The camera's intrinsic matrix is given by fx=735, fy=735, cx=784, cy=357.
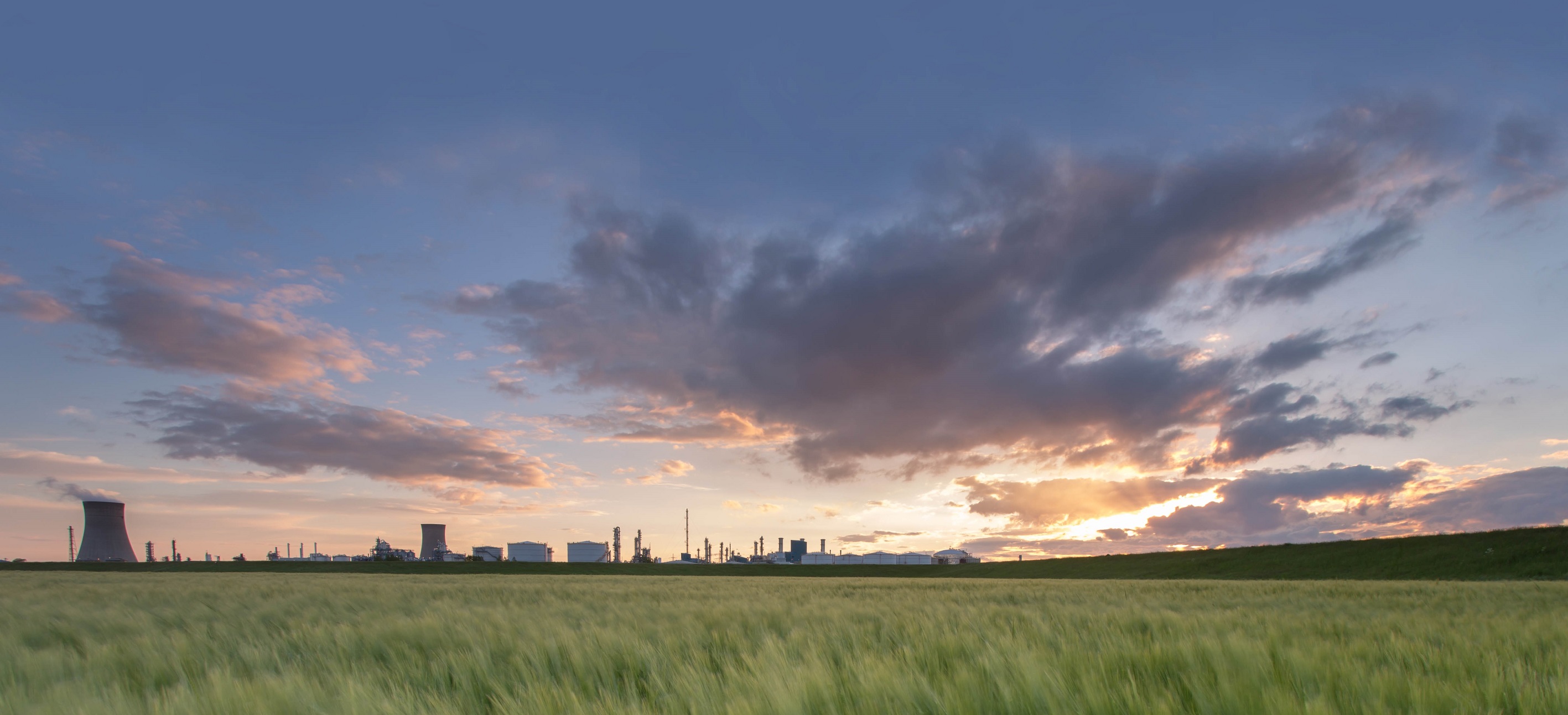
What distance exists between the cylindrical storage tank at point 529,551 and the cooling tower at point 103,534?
74.0 metres

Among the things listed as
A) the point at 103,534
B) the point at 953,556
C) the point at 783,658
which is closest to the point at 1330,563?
the point at 783,658

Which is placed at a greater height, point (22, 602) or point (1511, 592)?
point (22, 602)

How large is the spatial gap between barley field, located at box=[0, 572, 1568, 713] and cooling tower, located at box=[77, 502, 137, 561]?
144 metres

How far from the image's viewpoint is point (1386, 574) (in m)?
58.3

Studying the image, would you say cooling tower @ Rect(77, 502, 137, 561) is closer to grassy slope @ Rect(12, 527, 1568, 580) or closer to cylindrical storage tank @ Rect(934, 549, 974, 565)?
grassy slope @ Rect(12, 527, 1568, 580)

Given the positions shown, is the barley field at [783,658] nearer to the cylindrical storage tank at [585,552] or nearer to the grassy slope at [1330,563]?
the grassy slope at [1330,563]

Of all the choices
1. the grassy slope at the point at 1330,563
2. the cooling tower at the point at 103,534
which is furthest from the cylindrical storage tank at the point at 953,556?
the cooling tower at the point at 103,534

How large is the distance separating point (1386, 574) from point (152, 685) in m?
76.0

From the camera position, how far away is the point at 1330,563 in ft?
221

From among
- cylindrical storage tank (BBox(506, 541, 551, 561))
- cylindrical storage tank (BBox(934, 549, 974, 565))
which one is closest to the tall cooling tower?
cylindrical storage tank (BBox(506, 541, 551, 561))

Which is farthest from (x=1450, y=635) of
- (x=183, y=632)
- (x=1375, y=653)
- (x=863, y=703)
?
(x=183, y=632)

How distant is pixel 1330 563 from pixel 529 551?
16378 cm

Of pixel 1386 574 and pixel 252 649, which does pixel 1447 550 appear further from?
pixel 252 649

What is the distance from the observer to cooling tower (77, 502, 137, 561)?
117 meters
